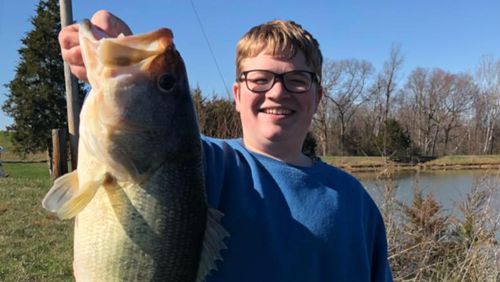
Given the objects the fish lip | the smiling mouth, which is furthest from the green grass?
the fish lip

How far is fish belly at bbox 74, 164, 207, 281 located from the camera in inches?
64.9

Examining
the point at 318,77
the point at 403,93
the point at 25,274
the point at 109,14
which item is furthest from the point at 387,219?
the point at 403,93

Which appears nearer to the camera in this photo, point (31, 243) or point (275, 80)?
point (275, 80)

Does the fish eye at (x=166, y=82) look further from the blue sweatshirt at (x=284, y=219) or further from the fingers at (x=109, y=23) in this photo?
the blue sweatshirt at (x=284, y=219)

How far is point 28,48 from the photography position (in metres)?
26.0

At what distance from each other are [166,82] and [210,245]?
56 centimetres

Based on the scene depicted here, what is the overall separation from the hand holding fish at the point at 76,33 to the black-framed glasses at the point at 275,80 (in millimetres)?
573

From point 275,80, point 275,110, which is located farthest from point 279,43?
point 275,110

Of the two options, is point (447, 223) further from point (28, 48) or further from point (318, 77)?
point (28, 48)

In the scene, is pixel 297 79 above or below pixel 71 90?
below

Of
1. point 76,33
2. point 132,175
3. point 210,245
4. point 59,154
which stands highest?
point 76,33

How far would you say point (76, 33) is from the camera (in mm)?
1893

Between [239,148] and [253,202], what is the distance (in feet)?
0.99

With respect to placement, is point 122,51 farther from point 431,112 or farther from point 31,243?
point 431,112
